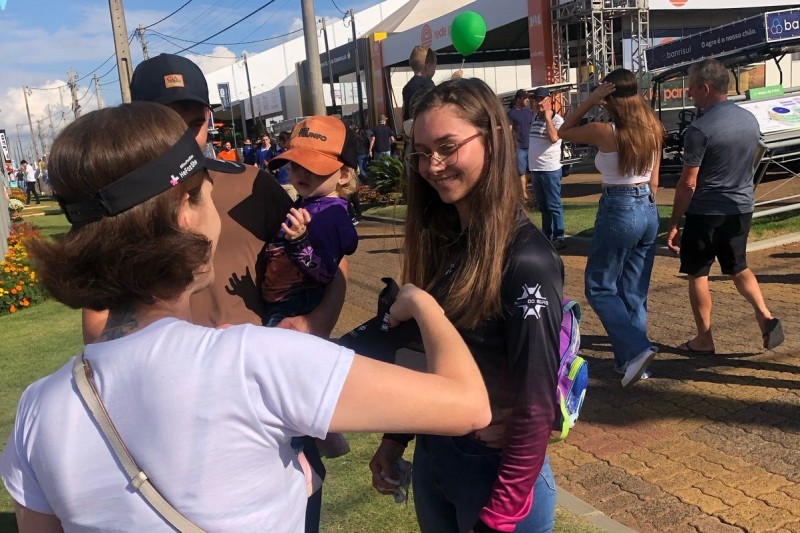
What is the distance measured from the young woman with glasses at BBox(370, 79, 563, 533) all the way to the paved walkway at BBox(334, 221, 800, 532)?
713 mm

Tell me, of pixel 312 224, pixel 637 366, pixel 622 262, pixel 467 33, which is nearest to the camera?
pixel 312 224

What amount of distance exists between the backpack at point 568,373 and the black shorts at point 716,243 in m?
3.55

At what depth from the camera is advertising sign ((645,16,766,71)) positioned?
12148 millimetres

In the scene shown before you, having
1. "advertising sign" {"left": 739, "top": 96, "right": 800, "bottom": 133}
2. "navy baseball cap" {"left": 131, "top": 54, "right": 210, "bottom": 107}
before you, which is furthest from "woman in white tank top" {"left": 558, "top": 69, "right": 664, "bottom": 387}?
"advertising sign" {"left": 739, "top": 96, "right": 800, "bottom": 133}

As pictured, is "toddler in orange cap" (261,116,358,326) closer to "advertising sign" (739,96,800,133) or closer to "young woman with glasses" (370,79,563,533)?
"young woman with glasses" (370,79,563,533)

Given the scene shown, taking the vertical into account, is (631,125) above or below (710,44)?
below

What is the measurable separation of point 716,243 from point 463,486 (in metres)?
3.81

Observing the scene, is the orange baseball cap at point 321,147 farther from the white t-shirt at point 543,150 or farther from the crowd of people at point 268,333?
the white t-shirt at point 543,150

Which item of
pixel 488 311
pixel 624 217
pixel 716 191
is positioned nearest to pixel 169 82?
pixel 488 311

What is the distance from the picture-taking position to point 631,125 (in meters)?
4.33

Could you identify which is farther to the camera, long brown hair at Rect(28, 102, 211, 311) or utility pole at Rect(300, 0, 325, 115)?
utility pole at Rect(300, 0, 325, 115)

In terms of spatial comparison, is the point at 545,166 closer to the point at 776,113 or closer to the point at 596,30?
the point at 776,113

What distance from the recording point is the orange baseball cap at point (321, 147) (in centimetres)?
228

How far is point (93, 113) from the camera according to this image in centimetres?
119
